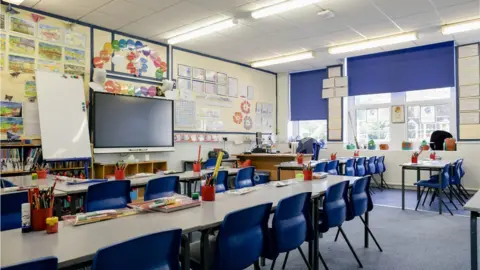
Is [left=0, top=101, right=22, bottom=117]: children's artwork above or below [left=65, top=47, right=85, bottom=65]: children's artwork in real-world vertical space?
below

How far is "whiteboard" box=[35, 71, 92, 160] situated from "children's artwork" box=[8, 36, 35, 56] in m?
0.37

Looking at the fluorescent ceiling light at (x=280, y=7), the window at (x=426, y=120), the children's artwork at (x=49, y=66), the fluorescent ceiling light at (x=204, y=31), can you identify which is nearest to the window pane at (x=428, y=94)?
the window at (x=426, y=120)

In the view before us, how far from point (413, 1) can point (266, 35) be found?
8.50 feet

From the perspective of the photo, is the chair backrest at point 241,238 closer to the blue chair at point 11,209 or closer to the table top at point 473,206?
the table top at point 473,206

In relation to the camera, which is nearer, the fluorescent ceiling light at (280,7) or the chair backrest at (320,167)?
the fluorescent ceiling light at (280,7)

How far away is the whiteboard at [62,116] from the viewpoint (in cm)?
500

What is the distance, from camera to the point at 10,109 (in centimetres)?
484

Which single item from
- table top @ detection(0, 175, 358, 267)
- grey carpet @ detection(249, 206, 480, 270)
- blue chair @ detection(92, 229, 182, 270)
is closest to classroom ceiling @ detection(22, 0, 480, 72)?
grey carpet @ detection(249, 206, 480, 270)

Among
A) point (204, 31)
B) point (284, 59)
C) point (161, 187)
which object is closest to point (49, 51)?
point (204, 31)

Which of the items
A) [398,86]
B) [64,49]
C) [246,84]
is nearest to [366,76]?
[398,86]

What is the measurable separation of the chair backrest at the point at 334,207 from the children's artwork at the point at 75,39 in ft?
16.2

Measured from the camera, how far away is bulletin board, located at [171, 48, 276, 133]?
7355mm

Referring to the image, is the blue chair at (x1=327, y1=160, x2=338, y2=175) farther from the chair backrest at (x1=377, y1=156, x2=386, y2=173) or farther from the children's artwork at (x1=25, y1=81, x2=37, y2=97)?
the children's artwork at (x1=25, y1=81, x2=37, y2=97)

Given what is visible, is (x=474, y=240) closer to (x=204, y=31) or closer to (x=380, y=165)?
(x=204, y=31)
